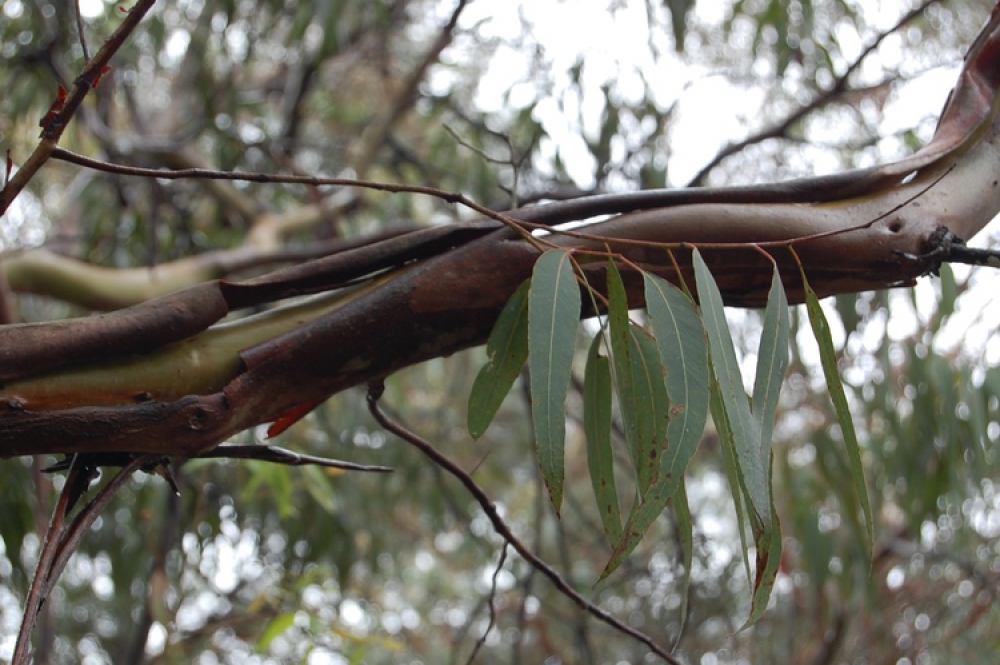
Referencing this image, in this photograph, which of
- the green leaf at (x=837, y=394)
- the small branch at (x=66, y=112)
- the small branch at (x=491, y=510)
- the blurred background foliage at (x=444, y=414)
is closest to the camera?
the small branch at (x=66, y=112)

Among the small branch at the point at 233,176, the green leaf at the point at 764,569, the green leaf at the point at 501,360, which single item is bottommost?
the green leaf at the point at 764,569

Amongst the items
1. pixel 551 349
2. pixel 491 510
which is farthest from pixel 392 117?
pixel 551 349

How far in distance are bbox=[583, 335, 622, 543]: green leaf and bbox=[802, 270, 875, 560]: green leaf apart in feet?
0.62

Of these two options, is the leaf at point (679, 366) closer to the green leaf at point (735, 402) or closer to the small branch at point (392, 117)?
the green leaf at point (735, 402)

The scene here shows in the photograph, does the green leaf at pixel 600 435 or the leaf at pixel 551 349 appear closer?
the leaf at pixel 551 349

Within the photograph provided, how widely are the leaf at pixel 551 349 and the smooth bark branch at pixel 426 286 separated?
0.03m

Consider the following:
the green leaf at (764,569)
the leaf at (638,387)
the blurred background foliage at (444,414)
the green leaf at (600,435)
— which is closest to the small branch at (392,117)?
the blurred background foliage at (444,414)

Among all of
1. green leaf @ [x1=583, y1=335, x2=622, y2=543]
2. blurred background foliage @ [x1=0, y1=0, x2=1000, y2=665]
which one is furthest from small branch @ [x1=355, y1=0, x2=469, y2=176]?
green leaf @ [x1=583, y1=335, x2=622, y2=543]

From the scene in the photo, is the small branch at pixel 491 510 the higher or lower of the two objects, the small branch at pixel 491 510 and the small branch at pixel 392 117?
the lower

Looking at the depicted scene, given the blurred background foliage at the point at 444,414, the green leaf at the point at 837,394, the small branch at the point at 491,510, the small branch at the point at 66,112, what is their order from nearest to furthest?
the small branch at the point at 66,112
the green leaf at the point at 837,394
the small branch at the point at 491,510
the blurred background foliage at the point at 444,414

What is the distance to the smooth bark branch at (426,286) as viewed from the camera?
2.05ft

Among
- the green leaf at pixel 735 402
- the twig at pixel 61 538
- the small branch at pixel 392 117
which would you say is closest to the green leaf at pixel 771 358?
the green leaf at pixel 735 402

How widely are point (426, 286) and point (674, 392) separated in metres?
0.19

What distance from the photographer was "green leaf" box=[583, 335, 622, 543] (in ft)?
2.60
